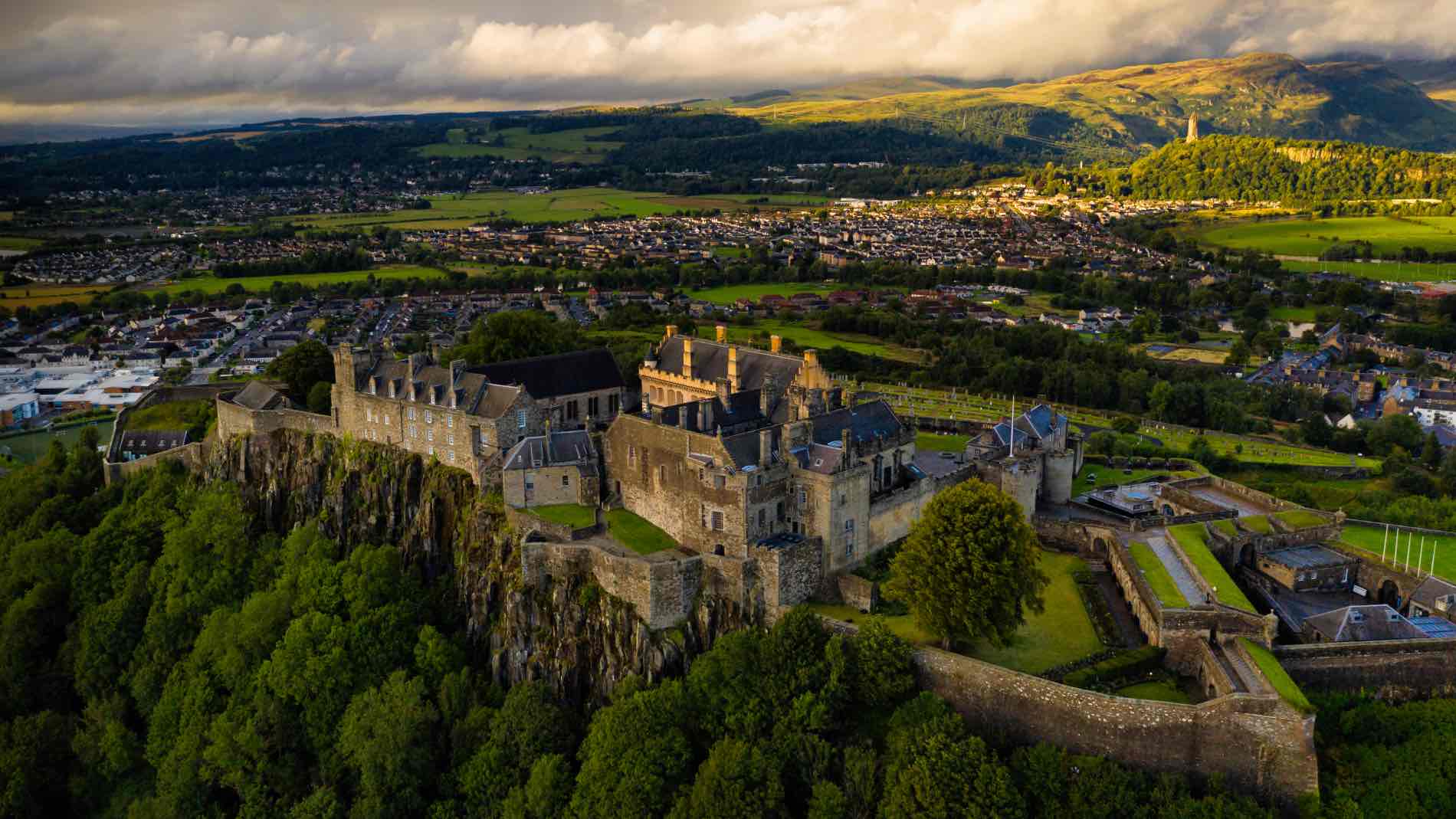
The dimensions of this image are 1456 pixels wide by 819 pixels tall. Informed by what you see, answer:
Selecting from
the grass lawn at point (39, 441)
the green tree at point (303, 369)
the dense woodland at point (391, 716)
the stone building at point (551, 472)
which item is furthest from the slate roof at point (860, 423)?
the grass lawn at point (39, 441)

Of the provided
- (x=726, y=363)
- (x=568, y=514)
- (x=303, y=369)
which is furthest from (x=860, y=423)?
(x=303, y=369)

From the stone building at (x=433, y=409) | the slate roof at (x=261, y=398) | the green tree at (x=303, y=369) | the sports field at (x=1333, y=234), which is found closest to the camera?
the stone building at (x=433, y=409)

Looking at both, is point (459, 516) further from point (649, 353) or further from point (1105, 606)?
point (1105, 606)

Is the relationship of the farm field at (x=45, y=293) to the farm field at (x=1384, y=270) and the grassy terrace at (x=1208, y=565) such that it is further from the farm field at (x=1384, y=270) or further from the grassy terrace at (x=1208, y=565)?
the farm field at (x=1384, y=270)

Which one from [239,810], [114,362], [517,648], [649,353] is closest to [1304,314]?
[649,353]

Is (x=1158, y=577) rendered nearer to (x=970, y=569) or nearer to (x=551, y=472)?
(x=970, y=569)

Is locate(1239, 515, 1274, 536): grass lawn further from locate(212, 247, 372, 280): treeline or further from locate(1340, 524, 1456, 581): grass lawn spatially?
locate(212, 247, 372, 280): treeline

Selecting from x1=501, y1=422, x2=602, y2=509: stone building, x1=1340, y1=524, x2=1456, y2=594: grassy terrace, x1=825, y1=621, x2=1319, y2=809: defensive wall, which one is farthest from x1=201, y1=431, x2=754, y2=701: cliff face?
x1=1340, y1=524, x2=1456, y2=594: grassy terrace
